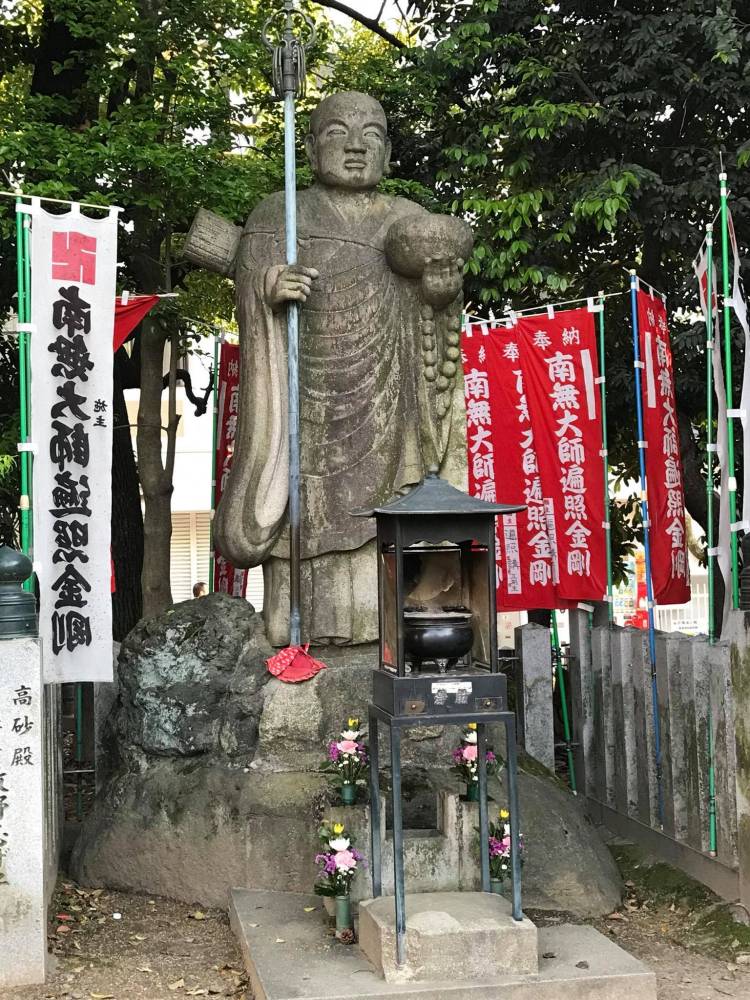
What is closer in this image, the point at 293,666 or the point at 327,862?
the point at 327,862

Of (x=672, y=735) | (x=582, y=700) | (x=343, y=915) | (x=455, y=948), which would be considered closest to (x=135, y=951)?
(x=343, y=915)

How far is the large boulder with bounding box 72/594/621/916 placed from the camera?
6781mm

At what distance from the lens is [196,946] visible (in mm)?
6359

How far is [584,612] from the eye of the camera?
375 inches

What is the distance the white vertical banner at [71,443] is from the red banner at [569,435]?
3891mm

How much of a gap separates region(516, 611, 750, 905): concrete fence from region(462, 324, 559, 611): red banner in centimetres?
54

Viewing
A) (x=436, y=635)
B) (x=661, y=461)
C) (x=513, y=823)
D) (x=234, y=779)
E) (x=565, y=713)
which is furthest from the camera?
(x=565, y=713)

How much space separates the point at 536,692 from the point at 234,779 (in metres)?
3.04

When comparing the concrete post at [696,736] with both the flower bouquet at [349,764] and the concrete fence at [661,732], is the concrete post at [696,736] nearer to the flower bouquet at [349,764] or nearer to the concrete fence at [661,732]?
the concrete fence at [661,732]

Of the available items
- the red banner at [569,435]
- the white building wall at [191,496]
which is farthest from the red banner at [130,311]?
the white building wall at [191,496]

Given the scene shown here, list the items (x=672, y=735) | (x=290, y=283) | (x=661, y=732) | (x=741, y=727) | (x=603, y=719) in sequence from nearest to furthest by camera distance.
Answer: (x=741, y=727) → (x=290, y=283) → (x=672, y=735) → (x=661, y=732) → (x=603, y=719)

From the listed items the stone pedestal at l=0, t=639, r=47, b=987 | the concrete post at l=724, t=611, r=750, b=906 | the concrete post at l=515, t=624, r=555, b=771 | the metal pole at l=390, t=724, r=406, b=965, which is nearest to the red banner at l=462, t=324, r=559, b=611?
the concrete post at l=515, t=624, r=555, b=771

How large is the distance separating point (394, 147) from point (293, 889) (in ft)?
24.3

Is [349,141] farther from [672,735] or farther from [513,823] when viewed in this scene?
[513,823]
